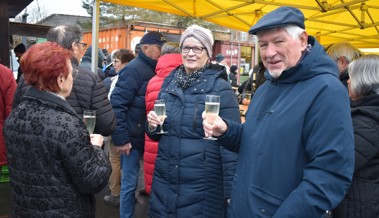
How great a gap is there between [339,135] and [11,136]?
1.60 m

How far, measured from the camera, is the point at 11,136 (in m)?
1.90

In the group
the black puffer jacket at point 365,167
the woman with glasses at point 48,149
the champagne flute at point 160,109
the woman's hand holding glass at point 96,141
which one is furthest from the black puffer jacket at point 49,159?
the black puffer jacket at point 365,167

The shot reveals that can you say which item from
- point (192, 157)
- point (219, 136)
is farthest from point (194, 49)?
point (219, 136)

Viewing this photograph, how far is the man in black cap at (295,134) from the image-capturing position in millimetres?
1381

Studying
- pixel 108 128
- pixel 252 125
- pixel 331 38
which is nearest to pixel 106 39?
pixel 331 38

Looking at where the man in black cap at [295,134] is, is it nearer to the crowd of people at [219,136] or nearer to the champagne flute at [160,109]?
the crowd of people at [219,136]

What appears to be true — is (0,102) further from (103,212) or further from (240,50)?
(240,50)

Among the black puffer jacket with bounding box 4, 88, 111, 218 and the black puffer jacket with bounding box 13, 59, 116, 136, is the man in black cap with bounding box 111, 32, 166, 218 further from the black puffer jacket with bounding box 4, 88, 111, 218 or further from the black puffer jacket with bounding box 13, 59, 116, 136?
the black puffer jacket with bounding box 4, 88, 111, 218

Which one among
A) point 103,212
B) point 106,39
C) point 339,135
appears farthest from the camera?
point 106,39

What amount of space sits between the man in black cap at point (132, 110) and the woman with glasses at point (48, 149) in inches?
58.8

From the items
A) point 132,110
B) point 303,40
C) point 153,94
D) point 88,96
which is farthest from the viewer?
point 132,110

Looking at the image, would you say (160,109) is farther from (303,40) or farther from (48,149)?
(303,40)

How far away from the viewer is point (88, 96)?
8.91 ft

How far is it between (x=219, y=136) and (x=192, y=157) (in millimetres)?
595
